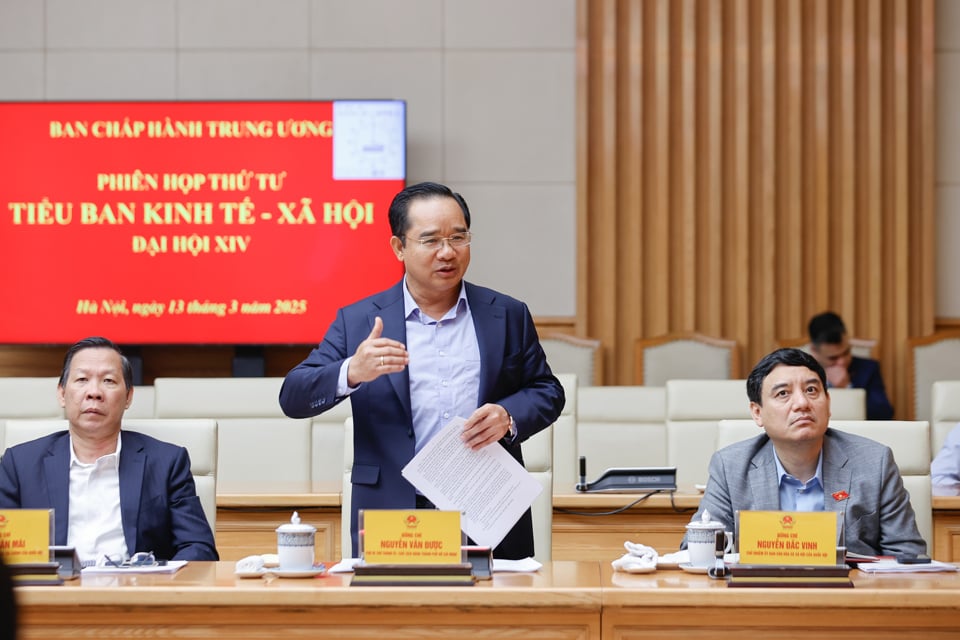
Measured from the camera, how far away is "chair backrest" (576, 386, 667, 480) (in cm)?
476

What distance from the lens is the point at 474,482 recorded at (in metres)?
2.33

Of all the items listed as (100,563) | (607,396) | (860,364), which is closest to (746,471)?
(100,563)

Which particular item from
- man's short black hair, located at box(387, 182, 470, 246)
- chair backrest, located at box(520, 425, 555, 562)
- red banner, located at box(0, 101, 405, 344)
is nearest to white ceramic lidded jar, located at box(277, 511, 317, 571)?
man's short black hair, located at box(387, 182, 470, 246)

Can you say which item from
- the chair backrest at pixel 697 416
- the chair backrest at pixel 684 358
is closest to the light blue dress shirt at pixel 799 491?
the chair backrest at pixel 697 416

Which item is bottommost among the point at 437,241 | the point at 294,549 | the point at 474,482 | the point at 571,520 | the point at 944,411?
the point at 571,520

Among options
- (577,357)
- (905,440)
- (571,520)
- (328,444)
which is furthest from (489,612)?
(577,357)

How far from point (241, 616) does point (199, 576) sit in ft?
A: 0.71

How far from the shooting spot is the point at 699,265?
6844 mm

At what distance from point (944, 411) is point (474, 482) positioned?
2.76 meters

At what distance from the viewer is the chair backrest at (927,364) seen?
6527 millimetres

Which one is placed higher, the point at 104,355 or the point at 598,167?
the point at 598,167

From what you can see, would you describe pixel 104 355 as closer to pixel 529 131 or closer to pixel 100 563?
pixel 100 563

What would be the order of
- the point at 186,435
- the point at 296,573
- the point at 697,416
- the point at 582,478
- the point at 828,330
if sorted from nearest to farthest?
the point at 296,573 < the point at 186,435 < the point at 582,478 < the point at 697,416 < the point at 828,330

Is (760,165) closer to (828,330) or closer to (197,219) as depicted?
(828,330)
